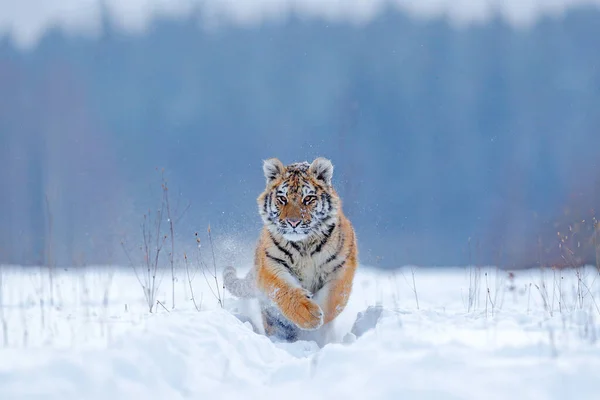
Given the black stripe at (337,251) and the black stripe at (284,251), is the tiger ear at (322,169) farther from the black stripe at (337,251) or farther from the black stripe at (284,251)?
the black stripe at (284,251)

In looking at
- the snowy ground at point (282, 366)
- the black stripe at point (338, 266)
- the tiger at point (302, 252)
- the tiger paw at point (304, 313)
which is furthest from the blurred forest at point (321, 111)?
the snowy ground at point (282, 366)

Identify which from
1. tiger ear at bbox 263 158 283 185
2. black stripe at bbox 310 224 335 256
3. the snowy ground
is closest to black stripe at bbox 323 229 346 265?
black stripe at bbox 310 224 335 256

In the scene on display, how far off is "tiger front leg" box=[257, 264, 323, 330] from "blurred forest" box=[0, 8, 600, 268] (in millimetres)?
12194

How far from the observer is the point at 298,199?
17.6 feet

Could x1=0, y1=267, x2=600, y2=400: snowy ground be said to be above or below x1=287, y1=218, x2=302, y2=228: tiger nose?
below

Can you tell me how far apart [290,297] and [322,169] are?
1.29m

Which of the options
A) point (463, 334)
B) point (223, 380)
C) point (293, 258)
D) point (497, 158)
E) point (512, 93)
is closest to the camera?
point (223, 380)

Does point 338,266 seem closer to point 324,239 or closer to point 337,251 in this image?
point 337,251

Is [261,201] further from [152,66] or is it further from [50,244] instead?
[152,66]

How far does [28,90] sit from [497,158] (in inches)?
644

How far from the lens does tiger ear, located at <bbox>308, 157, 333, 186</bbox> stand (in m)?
5.56

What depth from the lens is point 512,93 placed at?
21.3 meters

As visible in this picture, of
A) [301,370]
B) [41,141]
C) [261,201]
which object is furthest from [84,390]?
[41,141]

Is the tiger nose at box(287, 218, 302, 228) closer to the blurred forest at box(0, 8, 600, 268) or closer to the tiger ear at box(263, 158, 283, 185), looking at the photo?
the tiger ear at box(263, 158, 283, 185)
